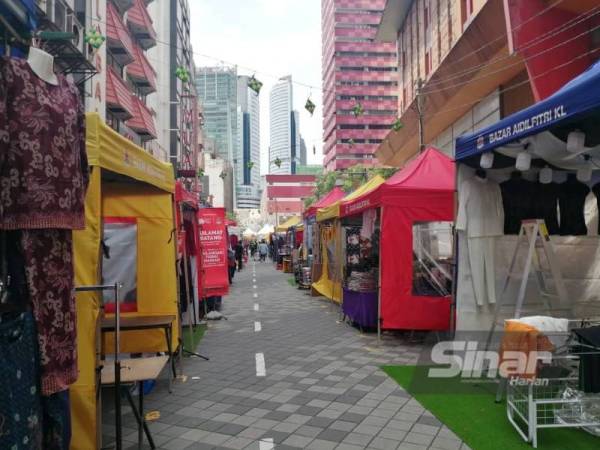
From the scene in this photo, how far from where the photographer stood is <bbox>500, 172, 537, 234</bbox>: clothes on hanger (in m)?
6.36

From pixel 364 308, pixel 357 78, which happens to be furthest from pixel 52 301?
pixel 357 78

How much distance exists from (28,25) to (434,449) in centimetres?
427

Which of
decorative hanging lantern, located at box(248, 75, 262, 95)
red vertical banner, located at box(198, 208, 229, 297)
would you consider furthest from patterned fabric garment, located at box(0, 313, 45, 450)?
decorative hanging lantern, located at box(248, 75, 262, 95)

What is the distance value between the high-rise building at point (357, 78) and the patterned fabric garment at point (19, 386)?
93.5m

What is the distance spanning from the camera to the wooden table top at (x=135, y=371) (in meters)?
3.79

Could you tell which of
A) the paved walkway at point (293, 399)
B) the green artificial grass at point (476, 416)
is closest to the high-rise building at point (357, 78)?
the paved walkway at point (293, 399)

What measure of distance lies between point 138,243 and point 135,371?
2.53m

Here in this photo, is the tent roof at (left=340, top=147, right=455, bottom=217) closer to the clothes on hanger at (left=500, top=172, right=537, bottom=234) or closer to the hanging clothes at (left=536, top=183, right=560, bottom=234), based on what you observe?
the clothes on hanger at (left=500, top=172, right=537, bottom=234)

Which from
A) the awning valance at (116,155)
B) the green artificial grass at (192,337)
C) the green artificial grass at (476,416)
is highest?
the awning valance at (116,155)

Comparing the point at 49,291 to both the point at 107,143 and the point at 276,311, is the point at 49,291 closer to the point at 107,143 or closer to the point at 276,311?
the point at 107,143

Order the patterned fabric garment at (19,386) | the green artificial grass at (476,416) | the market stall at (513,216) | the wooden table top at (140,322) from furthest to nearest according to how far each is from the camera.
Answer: the market stall at (513,216) → the wooden table top at (140,322) → the green artificial grass at (476,416) → the patterned fabric garment at (19,386)

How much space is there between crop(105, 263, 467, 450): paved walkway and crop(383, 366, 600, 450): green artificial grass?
145 mm

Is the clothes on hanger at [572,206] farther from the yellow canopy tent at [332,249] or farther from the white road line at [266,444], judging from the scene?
the white road line at [266,444]

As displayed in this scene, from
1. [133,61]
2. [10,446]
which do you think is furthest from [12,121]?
[133,61]
